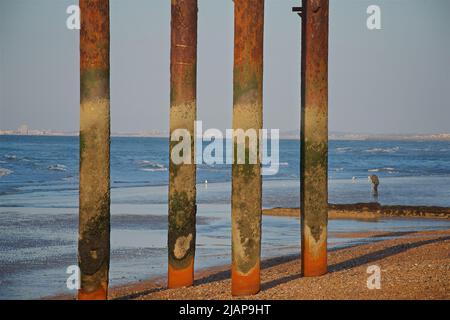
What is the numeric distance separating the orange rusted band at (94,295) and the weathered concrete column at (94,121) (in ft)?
1.67

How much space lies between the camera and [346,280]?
1077 centimetres

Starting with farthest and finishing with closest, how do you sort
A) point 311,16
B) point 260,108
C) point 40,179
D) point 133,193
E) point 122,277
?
point 40,179, point 133,193, point 122,277, point 311,16, point 260,108

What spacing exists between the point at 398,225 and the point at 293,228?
9.72ft

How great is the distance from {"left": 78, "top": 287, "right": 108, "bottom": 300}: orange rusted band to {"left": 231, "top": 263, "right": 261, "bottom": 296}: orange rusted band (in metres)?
1.47

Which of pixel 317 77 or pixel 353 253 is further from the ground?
pixel 317 77

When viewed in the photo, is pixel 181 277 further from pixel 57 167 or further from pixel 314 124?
pixel 57 167

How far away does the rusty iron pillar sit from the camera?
10602 mm

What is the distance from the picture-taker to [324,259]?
11.0 m

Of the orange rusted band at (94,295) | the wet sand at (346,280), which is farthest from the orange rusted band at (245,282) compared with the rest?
the orange rusted band at (94,295)

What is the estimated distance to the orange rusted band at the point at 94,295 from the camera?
9.90m

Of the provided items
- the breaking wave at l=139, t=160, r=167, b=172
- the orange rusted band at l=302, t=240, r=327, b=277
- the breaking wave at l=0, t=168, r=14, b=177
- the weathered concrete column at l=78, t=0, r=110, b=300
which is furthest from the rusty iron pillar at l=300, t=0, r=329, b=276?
the breaking wave at l=139, t=160, r=167, b=172
